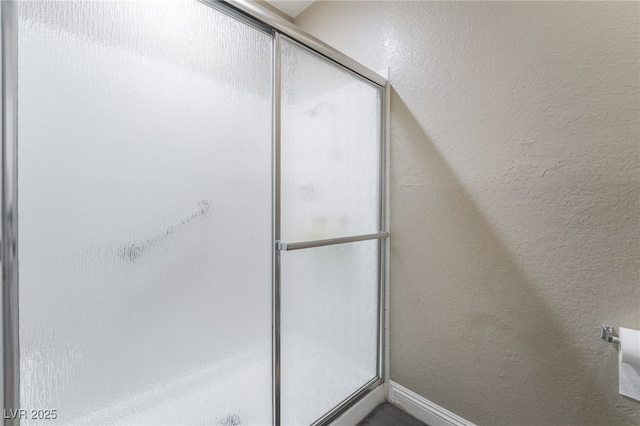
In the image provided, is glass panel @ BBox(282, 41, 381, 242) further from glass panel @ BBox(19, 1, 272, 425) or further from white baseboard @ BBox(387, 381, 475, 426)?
white baseboard @ BBox(387, 381, 475, 426)

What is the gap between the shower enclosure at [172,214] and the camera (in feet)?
2.15

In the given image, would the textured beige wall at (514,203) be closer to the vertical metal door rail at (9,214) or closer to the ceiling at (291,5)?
the ceiling at (291,5)

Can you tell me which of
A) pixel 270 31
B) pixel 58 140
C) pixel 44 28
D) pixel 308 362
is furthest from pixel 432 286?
pixel 44 28

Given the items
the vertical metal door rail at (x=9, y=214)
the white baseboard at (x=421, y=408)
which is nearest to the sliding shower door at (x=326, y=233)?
the white baseboard at (x=421, y=408)

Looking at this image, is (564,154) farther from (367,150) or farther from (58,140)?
(58,140)

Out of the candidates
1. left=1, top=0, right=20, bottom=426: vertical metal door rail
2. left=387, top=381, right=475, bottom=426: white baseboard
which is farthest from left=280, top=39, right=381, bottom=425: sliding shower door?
left=1, top=0, right=20, bottom=426: vertical metal door rail

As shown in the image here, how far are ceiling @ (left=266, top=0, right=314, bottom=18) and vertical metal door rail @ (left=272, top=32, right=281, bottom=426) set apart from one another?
A: 110 cm

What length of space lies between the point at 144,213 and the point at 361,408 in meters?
1.32

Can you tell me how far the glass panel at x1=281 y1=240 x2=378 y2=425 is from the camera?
3.73ft

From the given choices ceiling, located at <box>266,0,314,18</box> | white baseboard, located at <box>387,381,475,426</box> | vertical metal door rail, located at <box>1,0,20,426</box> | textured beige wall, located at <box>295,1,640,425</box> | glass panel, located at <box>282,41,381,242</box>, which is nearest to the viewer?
vertical metal door rail, located at <box>1,0,20,426</box>

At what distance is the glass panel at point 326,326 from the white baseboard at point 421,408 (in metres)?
0.15

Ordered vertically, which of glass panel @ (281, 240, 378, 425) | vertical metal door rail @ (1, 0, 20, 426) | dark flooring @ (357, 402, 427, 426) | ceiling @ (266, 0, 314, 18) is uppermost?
ceiling @ (266, 0, 314, 18)

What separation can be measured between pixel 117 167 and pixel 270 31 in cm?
70

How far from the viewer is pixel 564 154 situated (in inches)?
40.7
